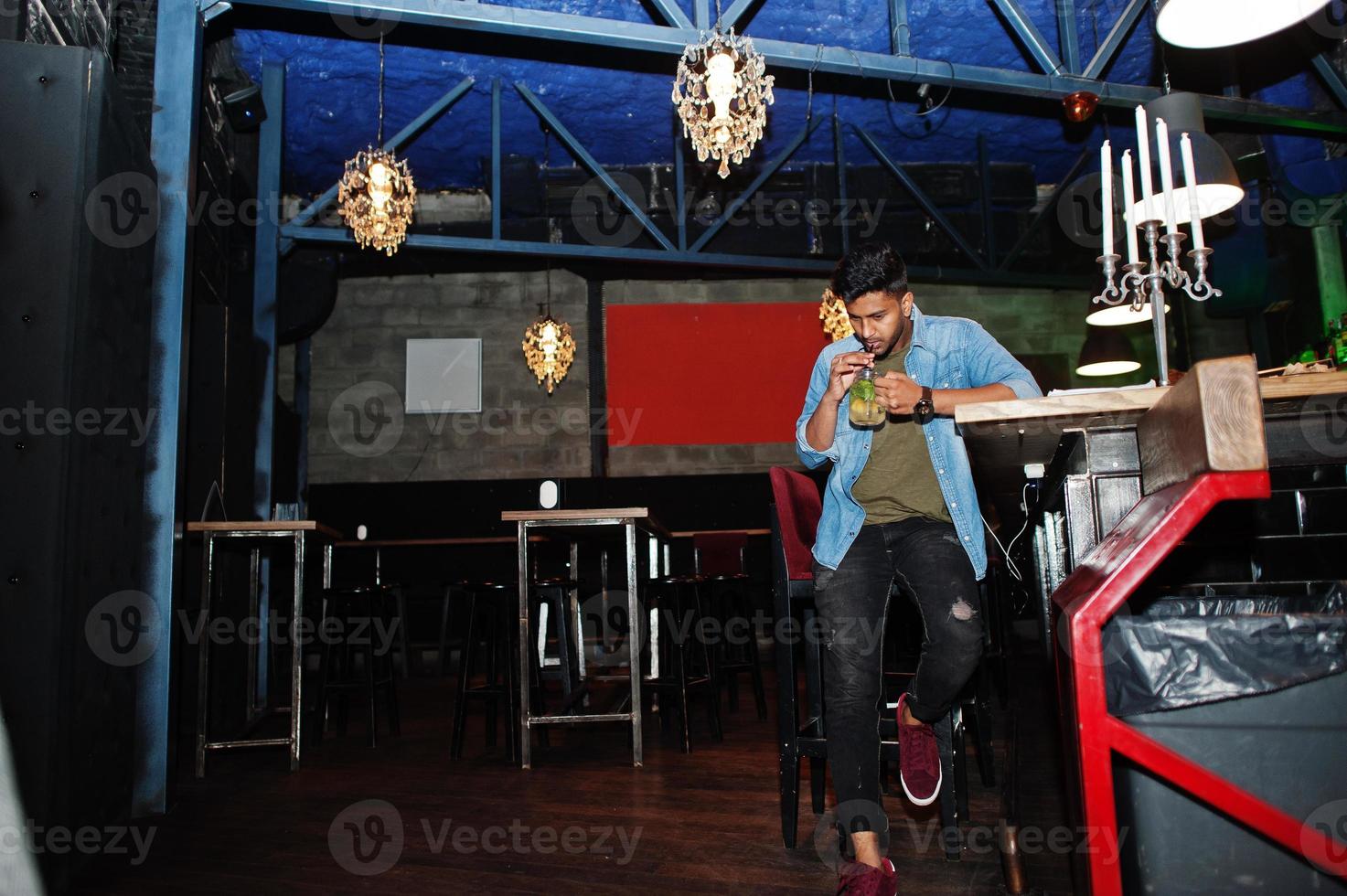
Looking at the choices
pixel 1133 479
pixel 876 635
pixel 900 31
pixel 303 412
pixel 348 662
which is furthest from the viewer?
pixel 303 412

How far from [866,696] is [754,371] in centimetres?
753

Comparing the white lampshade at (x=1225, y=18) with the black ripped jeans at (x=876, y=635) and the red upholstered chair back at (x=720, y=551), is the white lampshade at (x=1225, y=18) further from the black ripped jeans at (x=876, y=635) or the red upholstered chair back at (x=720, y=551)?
the red upholstered chair back at (x=720, y=551)

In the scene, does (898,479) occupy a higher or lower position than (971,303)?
lower

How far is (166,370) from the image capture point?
320 centimetres

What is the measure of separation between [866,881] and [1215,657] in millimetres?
952

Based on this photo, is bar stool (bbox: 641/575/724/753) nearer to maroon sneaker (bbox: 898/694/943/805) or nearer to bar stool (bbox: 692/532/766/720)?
bar stool (bbox: 692/532/766/720)

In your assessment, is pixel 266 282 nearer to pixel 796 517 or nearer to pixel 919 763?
pixel 796 517

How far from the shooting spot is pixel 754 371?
9.43 m

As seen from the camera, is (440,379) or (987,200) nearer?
(987,200)

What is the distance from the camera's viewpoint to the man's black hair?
7.05 feet

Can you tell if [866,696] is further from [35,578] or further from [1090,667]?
[35,578]

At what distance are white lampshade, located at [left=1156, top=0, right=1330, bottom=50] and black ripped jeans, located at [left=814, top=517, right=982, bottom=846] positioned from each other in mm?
2104

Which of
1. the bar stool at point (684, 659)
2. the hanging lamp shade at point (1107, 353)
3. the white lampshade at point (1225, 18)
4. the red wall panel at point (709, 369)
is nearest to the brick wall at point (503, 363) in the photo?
the red wall panel at point (709, 369)

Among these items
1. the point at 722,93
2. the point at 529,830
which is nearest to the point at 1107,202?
the point at 529,830
